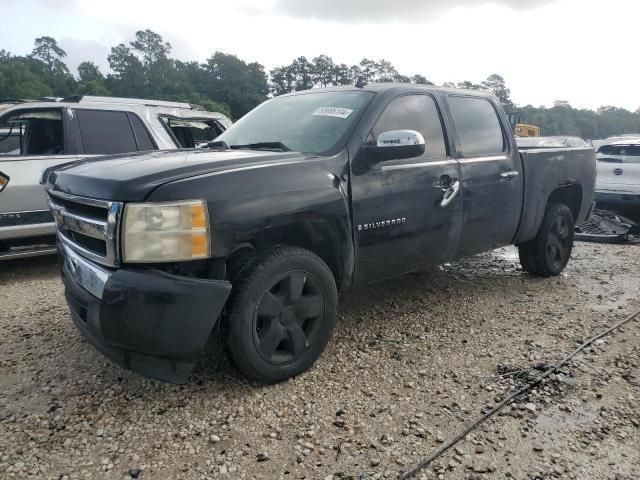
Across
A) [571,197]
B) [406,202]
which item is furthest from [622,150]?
[406,202]

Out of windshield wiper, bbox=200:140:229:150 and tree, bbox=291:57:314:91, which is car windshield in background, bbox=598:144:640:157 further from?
tree, bbox=291:57:314:91

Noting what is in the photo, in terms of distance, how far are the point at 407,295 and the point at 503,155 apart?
4.79ft

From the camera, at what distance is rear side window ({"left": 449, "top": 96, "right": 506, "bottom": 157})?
12.7ft

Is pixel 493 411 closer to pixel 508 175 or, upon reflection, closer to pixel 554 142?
pixel 508 175

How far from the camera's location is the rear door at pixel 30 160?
476 cm

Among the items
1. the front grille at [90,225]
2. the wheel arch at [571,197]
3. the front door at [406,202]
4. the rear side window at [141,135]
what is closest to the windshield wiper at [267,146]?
the front door at [406,202]

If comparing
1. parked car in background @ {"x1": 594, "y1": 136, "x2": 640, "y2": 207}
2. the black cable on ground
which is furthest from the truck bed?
parked car in background @ {"x1": 594, "y1": 136, "x2": 640, "y2": 207}

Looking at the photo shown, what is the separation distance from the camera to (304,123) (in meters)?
3.38


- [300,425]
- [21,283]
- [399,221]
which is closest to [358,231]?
[399,221]

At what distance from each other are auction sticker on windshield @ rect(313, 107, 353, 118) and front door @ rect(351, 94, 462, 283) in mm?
217

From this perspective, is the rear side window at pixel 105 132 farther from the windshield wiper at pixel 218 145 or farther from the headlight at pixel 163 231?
the headlight at pixel 163 231

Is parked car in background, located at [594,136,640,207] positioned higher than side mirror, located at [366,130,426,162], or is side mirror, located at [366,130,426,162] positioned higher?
side mirror, located at [366,130,426,162]

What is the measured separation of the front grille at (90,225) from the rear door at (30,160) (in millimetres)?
2254

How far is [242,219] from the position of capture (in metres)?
2.51
